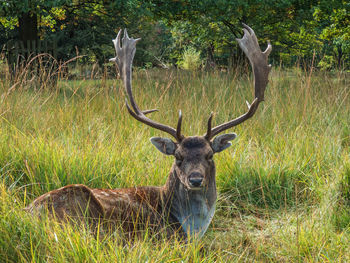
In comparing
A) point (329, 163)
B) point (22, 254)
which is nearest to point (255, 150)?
point (329, 163)

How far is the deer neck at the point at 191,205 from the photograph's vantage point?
371cm

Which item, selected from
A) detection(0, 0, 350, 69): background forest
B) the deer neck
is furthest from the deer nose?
detection(0, 0, 350, 69): background forest

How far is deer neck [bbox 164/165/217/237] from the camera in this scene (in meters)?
3.71

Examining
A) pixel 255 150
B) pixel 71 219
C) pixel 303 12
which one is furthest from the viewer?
pixel 303 12

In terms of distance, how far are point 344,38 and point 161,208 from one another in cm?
852

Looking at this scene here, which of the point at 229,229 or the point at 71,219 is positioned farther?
the point at 229,229

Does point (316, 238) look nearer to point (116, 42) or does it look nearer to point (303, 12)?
point (116, 42)

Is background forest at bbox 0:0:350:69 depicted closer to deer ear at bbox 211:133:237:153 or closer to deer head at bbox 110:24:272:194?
deer head at bbox 110:24:272:194

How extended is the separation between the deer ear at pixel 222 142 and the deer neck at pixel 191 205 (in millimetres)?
193

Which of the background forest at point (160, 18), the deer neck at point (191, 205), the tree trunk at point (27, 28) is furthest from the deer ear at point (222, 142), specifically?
the tree trunk at point (27, 28)

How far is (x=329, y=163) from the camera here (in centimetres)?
477

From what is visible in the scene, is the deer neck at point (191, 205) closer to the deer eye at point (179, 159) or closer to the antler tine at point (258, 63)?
the deer eye at point (179, 159)

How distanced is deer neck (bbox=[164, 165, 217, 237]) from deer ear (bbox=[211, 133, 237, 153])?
0.63 feet

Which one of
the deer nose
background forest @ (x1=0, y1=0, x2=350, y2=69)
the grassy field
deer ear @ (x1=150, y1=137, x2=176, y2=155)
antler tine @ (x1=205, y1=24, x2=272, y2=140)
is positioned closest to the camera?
the grassy field
